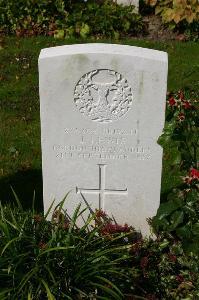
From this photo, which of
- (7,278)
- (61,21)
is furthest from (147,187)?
(61,21)

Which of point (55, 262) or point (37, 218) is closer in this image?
point (55, 262)

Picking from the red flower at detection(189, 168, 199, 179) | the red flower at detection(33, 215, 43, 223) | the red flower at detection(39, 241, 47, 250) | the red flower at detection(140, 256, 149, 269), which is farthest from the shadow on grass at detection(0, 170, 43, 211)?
the red flower at detection(189, 168, 199, 179)

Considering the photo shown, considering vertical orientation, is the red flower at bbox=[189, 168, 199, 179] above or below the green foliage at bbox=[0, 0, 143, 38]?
below

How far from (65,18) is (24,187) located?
4.00 meters

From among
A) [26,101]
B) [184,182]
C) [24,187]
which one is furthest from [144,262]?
[26,101]

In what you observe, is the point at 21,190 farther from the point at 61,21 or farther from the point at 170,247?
the point at 61,21

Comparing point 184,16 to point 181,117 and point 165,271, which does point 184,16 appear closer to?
point 181,117

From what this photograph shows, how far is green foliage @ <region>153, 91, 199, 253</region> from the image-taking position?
13.5ft

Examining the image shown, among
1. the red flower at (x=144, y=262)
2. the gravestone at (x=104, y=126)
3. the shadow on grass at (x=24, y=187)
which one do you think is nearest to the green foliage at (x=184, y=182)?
the gravestone at (x=104, y=126)

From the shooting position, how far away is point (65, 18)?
29.0 feet

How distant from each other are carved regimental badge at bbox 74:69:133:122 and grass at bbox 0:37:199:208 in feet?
1.92

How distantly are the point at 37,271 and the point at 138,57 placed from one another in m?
1.56

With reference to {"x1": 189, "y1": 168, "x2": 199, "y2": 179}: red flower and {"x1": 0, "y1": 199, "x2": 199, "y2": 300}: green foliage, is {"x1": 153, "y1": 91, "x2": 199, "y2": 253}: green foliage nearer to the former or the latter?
{"x1": 189, "y1": 168, "x2": 199, "y2": 179}: red flower

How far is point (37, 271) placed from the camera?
389cm
